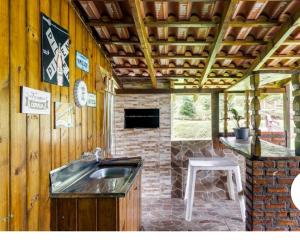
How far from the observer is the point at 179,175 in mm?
6281

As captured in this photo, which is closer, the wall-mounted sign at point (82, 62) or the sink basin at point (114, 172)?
the wall-mounted sign at point (82, 62)

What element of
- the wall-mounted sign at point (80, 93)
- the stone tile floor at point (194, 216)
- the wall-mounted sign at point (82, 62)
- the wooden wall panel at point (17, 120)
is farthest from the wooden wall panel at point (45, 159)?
the stone tile floor at point (194, 216)

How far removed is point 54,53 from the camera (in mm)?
2191

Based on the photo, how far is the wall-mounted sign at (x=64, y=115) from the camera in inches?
88.4

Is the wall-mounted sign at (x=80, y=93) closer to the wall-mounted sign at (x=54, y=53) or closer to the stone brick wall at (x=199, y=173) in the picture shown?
the wall-mounted sign at (x=54, y=53)

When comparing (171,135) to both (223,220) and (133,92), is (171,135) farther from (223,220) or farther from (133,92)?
(223,220)

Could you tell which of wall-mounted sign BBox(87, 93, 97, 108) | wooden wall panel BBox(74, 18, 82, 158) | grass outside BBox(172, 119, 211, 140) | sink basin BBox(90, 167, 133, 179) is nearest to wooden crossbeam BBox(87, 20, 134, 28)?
wooden wall panel BBox(74, 18, 82, 158)

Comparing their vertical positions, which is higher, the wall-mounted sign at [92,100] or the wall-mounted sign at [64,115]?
the wall-mounted sign at [92,100]

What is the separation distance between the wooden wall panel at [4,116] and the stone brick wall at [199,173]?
16.3ft

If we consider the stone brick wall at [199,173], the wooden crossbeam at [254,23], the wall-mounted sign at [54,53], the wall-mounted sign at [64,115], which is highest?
the wooden crossbeam at [254,23]

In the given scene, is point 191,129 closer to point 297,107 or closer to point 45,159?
point 297,107

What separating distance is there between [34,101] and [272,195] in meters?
2.62

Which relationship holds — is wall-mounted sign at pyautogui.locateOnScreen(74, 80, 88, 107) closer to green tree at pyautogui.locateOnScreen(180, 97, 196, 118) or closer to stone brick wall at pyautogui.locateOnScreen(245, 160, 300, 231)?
stone brick wall at pyautogui.locateOnScreen(245, 160, 300, 231)

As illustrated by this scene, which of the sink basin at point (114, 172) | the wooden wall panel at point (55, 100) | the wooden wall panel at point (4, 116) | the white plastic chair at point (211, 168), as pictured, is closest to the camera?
the wooden wall panel at point (4, 116)
